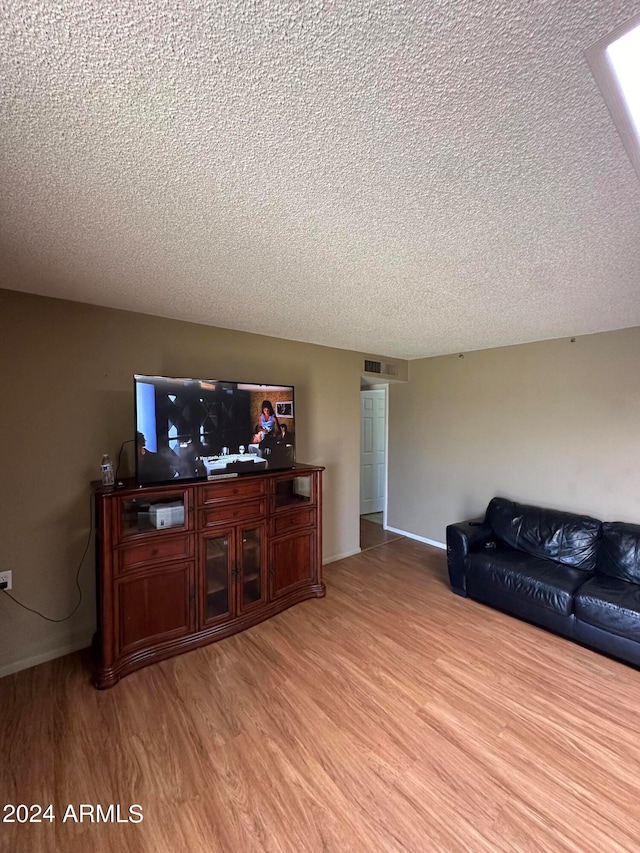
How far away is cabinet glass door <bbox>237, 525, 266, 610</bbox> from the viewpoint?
8.38ft

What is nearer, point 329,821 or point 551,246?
point 329,821

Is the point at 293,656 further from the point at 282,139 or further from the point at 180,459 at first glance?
the point at 282,139

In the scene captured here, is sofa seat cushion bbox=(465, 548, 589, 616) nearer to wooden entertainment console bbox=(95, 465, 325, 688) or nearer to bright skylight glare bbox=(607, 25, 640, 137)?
wooden entertainment console bbox=(95, 465, 325, 688)

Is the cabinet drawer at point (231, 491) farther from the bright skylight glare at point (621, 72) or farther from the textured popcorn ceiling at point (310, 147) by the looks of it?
the bright skylight glare at point (621, 72)

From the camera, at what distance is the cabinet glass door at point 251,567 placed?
255 centimetres

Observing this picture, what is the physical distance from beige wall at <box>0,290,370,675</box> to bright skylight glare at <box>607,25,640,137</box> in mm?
2645

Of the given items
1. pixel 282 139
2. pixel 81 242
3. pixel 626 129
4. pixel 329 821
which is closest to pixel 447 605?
pixel 329 821

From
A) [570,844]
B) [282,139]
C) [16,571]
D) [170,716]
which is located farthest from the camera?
[16,571]

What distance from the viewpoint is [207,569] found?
240cm

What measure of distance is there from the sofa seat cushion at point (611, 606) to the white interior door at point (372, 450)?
308cm

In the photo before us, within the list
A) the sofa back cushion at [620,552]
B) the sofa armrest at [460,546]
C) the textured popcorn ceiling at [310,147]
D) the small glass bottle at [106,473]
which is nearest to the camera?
the textured popcorn ceiling at [310,147]

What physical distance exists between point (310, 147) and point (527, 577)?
10.1 feet

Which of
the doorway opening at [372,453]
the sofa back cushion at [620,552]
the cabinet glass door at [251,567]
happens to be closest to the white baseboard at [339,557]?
Answer: the doorway opening at [372,453]

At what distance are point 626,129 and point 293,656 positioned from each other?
290cm
